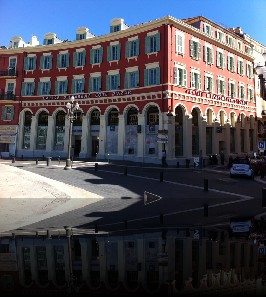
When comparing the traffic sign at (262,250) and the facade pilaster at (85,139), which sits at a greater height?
the facade pilaster at (85,139)

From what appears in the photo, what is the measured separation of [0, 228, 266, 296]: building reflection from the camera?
450 cm

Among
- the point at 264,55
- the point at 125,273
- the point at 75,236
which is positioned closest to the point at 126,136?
the point at 75,236

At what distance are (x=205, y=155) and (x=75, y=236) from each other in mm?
27564

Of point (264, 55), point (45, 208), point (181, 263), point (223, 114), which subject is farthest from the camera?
point (264, 55)

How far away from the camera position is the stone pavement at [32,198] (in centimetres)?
979

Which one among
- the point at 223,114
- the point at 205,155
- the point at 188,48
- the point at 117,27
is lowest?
the point at 205,155

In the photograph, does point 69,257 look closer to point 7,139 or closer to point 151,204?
point 151,204

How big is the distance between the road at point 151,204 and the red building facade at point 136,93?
7.28 metres

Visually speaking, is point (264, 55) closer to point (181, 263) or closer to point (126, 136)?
point (126, 136)

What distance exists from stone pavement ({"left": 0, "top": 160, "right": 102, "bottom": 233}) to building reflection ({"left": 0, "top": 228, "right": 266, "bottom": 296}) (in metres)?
2.49

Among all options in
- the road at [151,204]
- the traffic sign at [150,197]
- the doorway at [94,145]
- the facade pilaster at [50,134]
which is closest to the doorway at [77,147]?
the doorway at [94,145]

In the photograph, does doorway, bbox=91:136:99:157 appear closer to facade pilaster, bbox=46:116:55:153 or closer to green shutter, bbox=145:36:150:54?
facade pilaster, bbox=46:116:55:153

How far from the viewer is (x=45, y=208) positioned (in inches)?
461

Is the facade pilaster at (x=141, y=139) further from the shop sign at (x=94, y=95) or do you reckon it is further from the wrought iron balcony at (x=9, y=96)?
the wrought iron balcony at (x=9, y=96)
